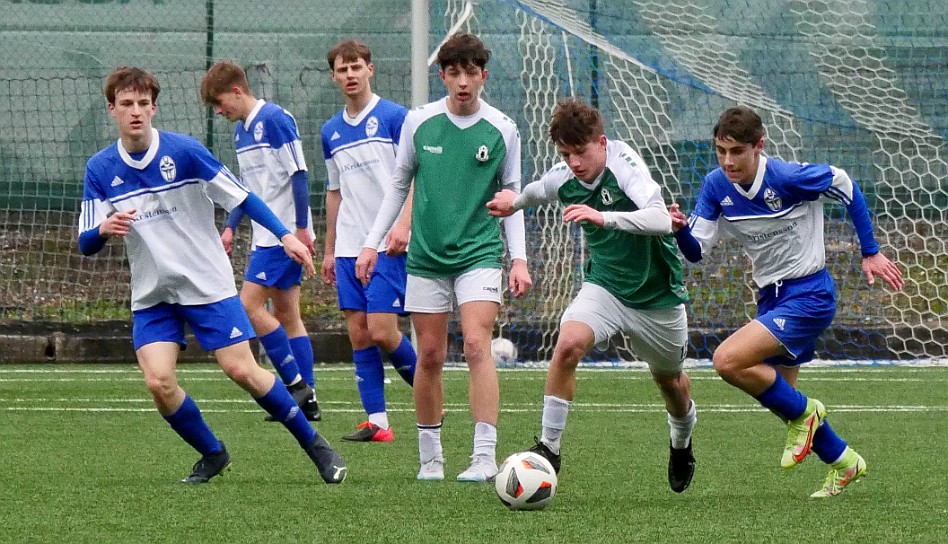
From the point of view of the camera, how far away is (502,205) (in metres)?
5.71

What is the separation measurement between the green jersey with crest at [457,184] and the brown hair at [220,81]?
228 cm

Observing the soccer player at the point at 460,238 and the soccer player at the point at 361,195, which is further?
the soccer player at the point at 361,195

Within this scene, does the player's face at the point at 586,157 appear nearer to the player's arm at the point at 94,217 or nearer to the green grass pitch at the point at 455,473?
the green grass pitch at the point at 455,473

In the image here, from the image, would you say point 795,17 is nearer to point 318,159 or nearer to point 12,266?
point 318,159

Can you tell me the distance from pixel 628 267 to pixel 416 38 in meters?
5.23

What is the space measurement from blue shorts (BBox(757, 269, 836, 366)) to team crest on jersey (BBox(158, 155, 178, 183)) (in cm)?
223

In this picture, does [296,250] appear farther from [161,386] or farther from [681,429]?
[681,429]

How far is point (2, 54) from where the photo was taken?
1272cm

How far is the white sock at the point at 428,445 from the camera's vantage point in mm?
6168

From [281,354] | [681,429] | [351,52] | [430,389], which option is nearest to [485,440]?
[430,389]

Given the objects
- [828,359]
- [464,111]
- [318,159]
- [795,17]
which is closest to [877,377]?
[828,359]

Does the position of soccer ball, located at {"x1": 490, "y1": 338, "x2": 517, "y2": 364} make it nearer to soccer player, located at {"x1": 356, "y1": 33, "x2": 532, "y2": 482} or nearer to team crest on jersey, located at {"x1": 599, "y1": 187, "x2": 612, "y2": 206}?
soccer player, located at {"x1": 356, "y1": 33, "x2": 532, "y2": 482}

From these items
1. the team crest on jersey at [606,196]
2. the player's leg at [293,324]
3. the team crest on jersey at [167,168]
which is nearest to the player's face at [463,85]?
the team crest on jersey at [606,196]

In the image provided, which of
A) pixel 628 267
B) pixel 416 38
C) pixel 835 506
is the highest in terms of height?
pixel 416 38
